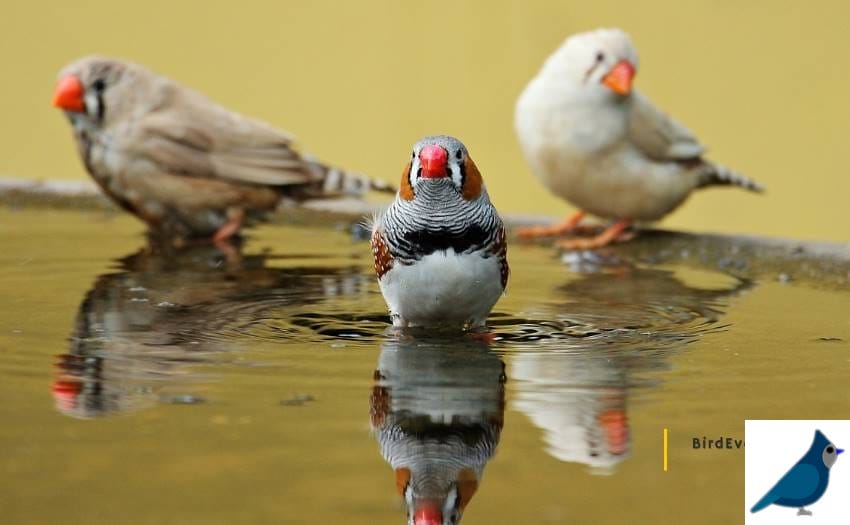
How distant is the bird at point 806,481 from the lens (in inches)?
113

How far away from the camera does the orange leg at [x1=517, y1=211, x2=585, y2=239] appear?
6.68 m

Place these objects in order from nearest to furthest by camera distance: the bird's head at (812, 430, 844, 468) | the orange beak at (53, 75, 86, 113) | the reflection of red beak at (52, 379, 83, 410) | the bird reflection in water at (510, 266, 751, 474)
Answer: the bird's head at (812, 430, 844, 468)
the bird reflection in water at (510, 266, 751, 474)
the reflection of red beak at (52, 379, 83, 410)
the orange beak at (53, 75, 86, 113)

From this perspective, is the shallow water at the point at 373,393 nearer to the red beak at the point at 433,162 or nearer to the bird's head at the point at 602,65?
the red beak at the point at 433,162

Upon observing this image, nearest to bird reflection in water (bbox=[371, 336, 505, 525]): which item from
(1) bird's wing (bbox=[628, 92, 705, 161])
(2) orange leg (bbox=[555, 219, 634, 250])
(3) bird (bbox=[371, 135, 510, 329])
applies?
(3) bird (bbox=[371, 135, 510, 329])

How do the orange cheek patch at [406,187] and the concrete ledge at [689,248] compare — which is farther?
the concrete ledge at [689,248]

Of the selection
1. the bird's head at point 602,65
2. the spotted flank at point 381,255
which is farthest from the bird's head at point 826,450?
the bird's head at point 602,65

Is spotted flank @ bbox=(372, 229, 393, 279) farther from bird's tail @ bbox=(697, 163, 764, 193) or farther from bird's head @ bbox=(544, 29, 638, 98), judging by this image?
bird's tail @ bbox=(697, 163, 764, 193)

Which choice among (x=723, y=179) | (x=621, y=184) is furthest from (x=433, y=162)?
(x=723, y=179)

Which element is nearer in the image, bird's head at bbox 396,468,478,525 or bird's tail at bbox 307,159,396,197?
bird's head at bbox 396,468,478,525

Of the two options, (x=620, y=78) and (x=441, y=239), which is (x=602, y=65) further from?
(x=441, y=239)

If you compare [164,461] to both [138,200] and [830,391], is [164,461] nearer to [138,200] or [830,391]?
[830,391]

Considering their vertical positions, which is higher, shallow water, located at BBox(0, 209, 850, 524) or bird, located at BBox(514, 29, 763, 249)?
bird, located at BBox(514, 29, 763, 249)

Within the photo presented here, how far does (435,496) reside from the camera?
274cm

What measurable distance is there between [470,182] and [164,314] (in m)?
1.11
